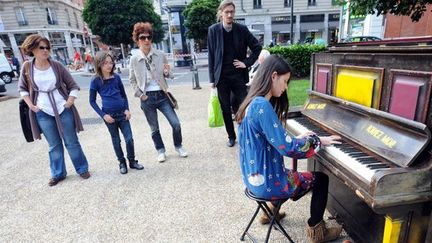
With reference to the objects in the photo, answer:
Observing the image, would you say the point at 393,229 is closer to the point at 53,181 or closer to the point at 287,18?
the point at 53,181

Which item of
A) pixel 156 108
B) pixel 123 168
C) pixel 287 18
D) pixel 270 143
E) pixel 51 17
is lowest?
pixel 123 168

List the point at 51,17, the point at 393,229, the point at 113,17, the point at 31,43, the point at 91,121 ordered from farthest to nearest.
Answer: the point at 51,17 < the point at 113,17 < the point at 91,121 < the point at 31,43 < the point at 393,229

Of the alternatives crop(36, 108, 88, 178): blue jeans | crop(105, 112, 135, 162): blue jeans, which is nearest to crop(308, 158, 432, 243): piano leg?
crop(105, 112, 135, 162): blue jeans

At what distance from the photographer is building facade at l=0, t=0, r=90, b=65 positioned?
3139cm

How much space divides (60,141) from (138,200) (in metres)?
1.38

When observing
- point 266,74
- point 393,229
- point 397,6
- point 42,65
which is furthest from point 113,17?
point 393,229

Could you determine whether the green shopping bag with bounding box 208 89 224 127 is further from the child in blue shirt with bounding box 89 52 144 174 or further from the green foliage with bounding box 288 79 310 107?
the green foliage with bounding box 288 79 310 107

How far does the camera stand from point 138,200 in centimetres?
327

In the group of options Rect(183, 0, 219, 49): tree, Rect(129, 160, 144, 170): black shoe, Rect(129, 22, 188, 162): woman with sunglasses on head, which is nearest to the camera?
Rect(129, 22, 188, 162): woman with sunglasses on head

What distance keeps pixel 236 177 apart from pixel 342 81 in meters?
1.83

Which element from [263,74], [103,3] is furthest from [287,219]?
[103,3]

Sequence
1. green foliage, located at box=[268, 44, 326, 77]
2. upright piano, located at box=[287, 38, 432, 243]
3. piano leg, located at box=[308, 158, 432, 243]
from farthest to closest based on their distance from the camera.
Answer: green foliage, located at box=[268, 44, 326, 77], piano leg, located at box=[308, 158, 432, 243], upright piano, located at box=[287, 38, 432, 243]

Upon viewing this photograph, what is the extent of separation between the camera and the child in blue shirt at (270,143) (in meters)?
1.78

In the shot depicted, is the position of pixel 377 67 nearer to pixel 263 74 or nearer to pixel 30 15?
pixel 263 74
